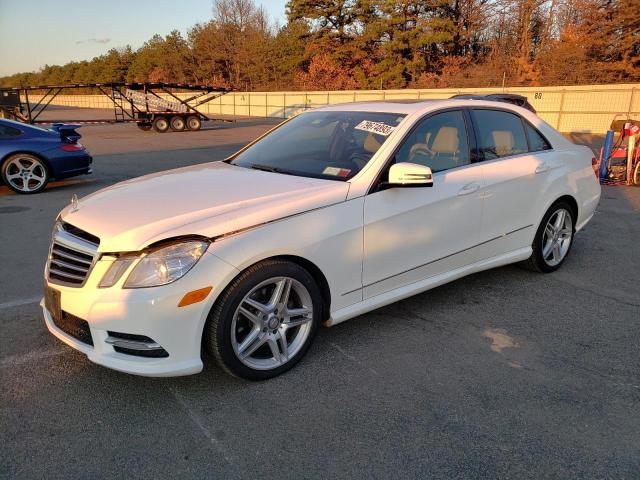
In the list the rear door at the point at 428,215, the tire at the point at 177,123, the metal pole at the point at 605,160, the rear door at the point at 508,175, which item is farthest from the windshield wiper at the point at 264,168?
the tire at the point at 177,123

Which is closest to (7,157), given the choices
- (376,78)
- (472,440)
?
(472,440)

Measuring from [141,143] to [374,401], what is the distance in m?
18.5

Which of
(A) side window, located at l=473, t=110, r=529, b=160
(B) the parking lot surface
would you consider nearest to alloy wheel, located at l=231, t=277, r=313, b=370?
(B) the parking lot surface

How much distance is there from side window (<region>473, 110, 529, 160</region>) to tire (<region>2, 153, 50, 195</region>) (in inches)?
309

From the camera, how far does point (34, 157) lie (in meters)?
8.87

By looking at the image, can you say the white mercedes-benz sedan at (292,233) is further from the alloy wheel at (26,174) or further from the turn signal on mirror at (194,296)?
the alloy wheel at (26,174)

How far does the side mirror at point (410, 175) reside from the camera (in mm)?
3221

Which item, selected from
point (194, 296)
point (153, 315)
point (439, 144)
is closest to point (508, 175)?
point (439, 144)

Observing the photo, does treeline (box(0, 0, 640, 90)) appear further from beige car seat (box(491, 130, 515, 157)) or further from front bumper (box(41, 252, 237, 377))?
front bumper (box(41, 252, 237, 377))

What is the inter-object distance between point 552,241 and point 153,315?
3.88 m

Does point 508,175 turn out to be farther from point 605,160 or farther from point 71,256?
point 605,160

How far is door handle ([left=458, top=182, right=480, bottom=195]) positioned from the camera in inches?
150

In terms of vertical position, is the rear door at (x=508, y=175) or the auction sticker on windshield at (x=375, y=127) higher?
the auction sticker on windshield at (x=375, y=127)

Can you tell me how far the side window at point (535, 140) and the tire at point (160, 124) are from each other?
77.6 ft
